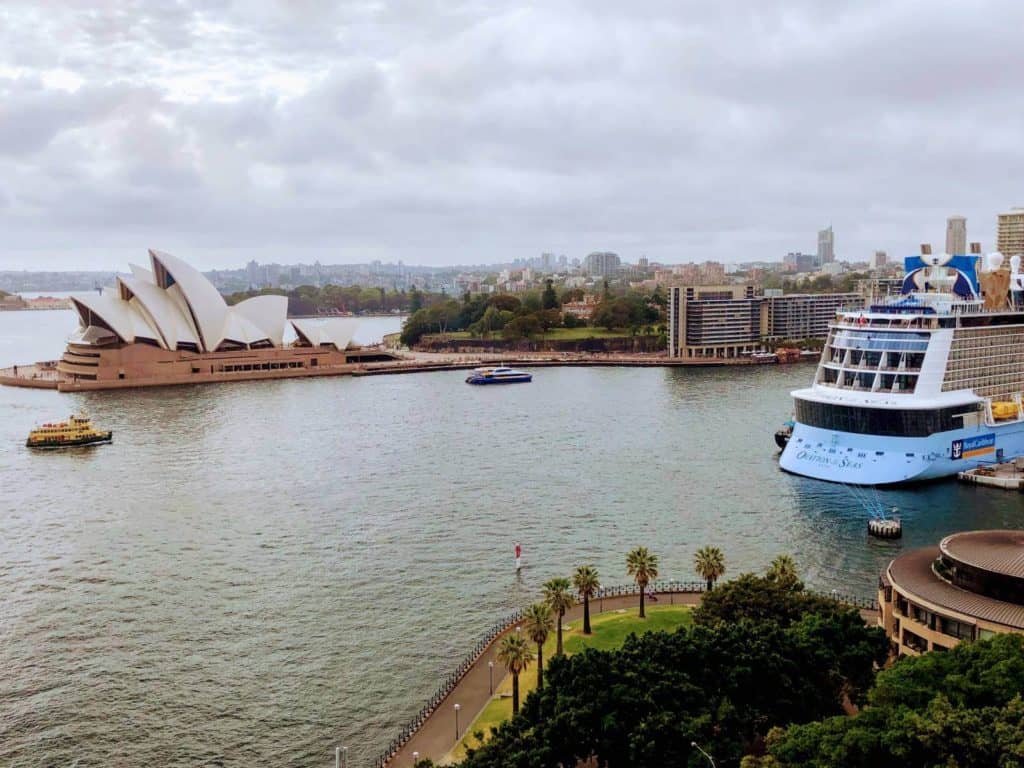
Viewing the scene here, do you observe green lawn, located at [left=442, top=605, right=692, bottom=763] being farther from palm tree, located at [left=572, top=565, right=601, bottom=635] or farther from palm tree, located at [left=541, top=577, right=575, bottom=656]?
palm tree, located at [left=541, top=577, right=575, bottom=656]

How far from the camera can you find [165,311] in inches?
2549

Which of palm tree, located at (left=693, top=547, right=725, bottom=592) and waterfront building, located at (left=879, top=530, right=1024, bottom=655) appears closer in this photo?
waterfront building, located at (left=879, top=530, right=1024, bottom=655)

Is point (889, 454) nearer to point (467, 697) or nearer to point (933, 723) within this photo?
point (467, 697)

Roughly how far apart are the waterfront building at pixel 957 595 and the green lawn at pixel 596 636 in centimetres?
399

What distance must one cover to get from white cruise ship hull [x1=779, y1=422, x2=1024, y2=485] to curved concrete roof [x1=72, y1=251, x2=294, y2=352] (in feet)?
146

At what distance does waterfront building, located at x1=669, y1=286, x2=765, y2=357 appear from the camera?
80500 millimetres

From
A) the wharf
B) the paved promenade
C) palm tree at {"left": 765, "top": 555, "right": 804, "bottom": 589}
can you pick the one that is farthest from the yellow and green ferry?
the wharf

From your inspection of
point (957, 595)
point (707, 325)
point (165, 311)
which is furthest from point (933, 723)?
point (707, 325)

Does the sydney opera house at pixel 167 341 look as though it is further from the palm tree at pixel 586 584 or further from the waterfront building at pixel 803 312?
the palm tree at pixel 586 584

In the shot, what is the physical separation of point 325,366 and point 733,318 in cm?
3530

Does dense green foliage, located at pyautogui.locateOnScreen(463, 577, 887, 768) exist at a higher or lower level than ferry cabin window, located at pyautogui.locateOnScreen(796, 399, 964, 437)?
lower

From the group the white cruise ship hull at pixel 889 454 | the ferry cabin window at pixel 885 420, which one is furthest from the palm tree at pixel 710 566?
the ferry cabin window at pixel 885 420

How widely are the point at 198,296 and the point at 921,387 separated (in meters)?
49.2

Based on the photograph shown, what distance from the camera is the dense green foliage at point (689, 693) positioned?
1329cm
